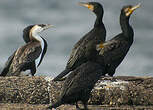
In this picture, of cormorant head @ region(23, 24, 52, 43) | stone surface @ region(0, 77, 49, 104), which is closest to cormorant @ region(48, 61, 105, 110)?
stone surface @ region(0, 77, 49, 104)

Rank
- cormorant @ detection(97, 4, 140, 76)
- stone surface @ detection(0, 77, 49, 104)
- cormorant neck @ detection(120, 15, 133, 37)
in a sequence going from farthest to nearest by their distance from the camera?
cormorant neck @ detection(120, 15, 133, 37) < cormorant @ detection(97, 4, 140, 76) < stone surface @ detection(0, 77, 49, 104)

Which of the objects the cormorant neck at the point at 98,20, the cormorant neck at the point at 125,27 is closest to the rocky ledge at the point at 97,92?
the cormorant neck at the point at 125,27

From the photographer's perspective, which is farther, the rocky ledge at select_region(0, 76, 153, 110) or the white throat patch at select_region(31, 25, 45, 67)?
the white throat patch at select_region(31, 25, 45, 67)

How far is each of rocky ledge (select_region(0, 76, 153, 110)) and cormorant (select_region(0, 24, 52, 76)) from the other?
192 centimetres

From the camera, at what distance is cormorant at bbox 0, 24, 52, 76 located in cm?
1241

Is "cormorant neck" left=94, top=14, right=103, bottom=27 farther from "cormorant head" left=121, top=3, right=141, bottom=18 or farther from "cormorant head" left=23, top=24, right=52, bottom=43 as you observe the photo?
"cormorant head" left=23, top=24, right=52, bottom=43

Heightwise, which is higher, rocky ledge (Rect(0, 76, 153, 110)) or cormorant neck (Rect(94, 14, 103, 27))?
cormorant neck (Rect(94, 14, 103, 27))

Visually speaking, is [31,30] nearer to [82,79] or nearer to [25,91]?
[25,91]

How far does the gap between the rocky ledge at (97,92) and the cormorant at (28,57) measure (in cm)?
192

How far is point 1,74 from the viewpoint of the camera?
12.6 m

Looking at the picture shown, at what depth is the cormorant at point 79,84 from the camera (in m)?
7.77

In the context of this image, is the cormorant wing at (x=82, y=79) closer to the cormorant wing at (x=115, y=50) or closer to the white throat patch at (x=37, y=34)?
the cormorant wing at (x=115, y=50)

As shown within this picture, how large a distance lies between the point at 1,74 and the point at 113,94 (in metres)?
4.09

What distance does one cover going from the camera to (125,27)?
11.0 metres
